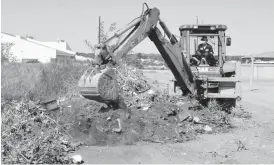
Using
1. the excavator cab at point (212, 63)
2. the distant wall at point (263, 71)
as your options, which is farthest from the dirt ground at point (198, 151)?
the distant wall at point (263, 71)

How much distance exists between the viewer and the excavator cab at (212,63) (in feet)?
32.9

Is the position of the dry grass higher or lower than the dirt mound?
higher

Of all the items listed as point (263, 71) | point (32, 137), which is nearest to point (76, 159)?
point (32, 137)

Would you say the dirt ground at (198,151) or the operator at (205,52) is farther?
the operator at (205,52)

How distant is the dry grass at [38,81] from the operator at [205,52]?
4.44 m

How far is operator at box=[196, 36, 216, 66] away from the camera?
10359mm

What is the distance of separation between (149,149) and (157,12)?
3.13 meters

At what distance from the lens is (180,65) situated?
30.1 feet

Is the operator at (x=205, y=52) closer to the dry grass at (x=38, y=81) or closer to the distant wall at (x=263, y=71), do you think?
the dry grass at (x=38, y=81)

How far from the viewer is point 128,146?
719 centimetres

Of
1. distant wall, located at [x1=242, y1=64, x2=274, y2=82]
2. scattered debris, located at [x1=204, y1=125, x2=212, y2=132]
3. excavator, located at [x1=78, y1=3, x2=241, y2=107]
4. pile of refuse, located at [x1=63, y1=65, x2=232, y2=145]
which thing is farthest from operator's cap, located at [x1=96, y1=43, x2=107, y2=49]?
distant wall, located at [x1=242, y1=64, x2=274, y2=82]

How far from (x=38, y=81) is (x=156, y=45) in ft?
15.1

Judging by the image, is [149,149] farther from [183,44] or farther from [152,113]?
[183,44]

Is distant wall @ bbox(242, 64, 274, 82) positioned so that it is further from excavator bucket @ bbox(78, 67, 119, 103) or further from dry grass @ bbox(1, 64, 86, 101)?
excavator bucket @ bbox(78, 67, 119, 103)
